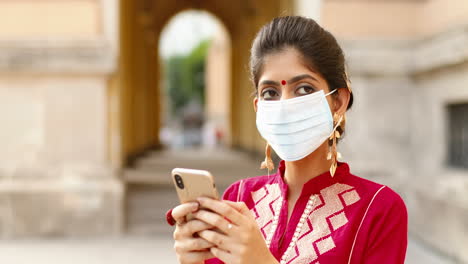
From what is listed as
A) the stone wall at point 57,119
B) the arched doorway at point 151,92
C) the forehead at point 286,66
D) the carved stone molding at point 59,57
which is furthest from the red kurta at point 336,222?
the carved stone molding at point 59,57

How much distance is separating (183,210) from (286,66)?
1.82 ft

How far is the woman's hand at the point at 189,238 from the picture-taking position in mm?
1651

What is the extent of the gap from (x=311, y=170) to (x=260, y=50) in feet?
1.45

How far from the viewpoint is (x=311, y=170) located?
198 cm

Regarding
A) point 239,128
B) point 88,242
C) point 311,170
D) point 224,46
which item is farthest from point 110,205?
point 224,46

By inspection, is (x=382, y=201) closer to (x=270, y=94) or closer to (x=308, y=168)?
(x=308, y=168)

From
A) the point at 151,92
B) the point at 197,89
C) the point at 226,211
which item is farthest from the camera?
the point at 197,89

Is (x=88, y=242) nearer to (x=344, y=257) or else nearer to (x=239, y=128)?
(x=344, y=257)

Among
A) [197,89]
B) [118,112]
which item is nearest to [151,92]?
[118,112]

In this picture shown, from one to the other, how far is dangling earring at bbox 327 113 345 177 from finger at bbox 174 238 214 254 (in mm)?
488

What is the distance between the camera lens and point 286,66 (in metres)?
1.83

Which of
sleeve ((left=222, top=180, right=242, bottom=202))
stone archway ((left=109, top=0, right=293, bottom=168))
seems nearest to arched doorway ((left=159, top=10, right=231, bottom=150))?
stone archway ((left=109, top=0, right=293, bottom=168))

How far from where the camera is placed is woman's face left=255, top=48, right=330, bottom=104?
183 cm

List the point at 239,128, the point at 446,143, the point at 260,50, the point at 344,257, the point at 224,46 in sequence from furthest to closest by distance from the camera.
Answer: the point at 224,46, the point at 239,128, the point at 446,143, the point at 260,50, the point at 344,257
